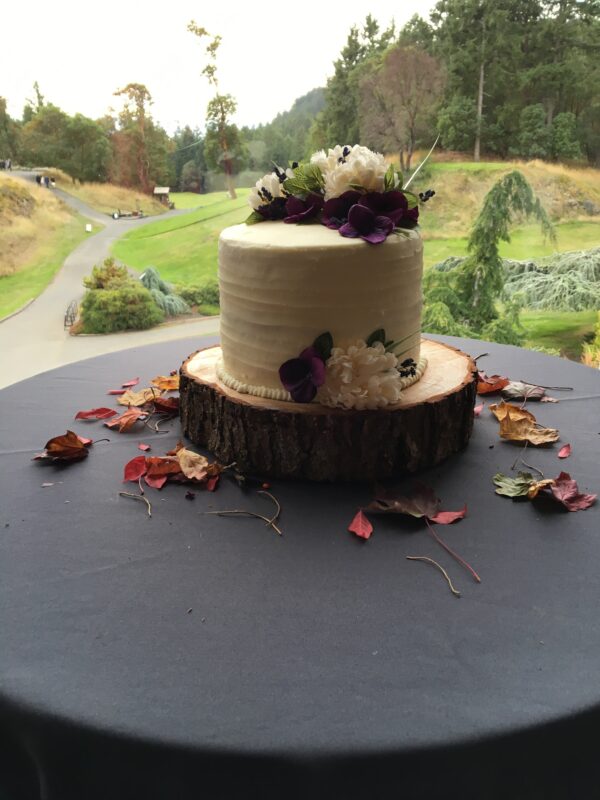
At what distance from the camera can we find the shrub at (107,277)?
8.43 ft

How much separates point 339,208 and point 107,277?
1580mm

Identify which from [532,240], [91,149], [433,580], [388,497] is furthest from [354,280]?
[532,240]

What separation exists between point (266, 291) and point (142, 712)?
80 centimetres

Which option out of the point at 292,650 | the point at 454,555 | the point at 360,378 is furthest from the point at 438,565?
the point at 360,378

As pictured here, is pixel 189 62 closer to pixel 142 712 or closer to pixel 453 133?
pixel 453 133

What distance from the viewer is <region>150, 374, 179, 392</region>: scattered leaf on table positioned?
1778 millimetres

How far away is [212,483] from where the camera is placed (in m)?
1.24

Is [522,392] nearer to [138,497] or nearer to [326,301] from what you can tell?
[326,301]

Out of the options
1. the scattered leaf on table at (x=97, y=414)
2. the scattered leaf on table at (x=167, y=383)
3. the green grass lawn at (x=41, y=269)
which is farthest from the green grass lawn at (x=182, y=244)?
the scattered leaf on table at (x=97, y=414)

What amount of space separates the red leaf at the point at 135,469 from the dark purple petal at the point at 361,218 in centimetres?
64

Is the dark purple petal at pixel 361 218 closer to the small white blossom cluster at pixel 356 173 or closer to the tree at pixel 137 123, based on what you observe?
the small white blossom cluster at pixel 356 173

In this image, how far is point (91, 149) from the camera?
2.52m

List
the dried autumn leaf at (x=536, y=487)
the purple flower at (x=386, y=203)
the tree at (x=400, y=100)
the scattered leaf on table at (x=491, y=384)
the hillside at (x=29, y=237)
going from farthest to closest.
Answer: the tree at (x=400, y=100), the hillside at (x=29, y=237), the scattered leaf on table at (x=491, y=384), the purple flower at (x=386, y=203), the dried autumn leaf at (x=536, y=487)

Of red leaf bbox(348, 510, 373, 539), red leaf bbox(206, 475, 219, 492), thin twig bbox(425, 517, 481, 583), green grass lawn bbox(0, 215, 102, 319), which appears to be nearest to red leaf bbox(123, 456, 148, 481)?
red leaf bbox(206, 475, 219, 492)
